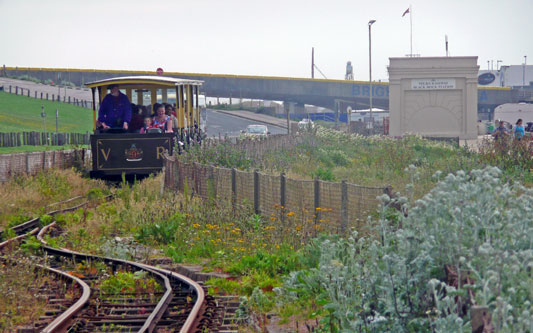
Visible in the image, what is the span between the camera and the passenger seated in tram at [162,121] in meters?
22.7

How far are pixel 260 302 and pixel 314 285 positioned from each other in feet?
2.22

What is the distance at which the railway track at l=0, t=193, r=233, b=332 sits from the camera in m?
8.38

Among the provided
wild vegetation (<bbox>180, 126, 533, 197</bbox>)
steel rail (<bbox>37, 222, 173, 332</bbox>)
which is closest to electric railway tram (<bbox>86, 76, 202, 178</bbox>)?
wild vegetation (<bbox>180, 126, 533, 197</bbox>)

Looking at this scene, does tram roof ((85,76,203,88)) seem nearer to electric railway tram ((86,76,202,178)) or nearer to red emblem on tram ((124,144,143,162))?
electric railway tram ((86,76,202,178))

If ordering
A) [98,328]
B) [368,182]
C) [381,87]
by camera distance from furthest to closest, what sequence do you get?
[381,87] < [368,182] < [98,328]

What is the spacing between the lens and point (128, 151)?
22594mm

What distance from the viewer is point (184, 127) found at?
23.9m

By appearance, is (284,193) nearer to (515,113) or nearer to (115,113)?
(115,113)

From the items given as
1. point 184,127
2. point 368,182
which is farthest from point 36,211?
point 368,182

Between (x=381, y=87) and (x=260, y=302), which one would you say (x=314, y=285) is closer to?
(x=260, y=302)

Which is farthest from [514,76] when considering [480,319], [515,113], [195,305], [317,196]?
[480,319]

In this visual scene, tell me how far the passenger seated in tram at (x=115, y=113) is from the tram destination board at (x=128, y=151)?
50 cm

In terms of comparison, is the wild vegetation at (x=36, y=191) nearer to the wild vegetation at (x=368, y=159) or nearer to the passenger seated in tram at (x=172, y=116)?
the passenger seated in tram at (x=172, y=116)

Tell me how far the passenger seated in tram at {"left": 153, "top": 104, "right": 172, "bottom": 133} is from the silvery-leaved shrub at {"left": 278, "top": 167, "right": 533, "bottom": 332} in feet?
54.8
